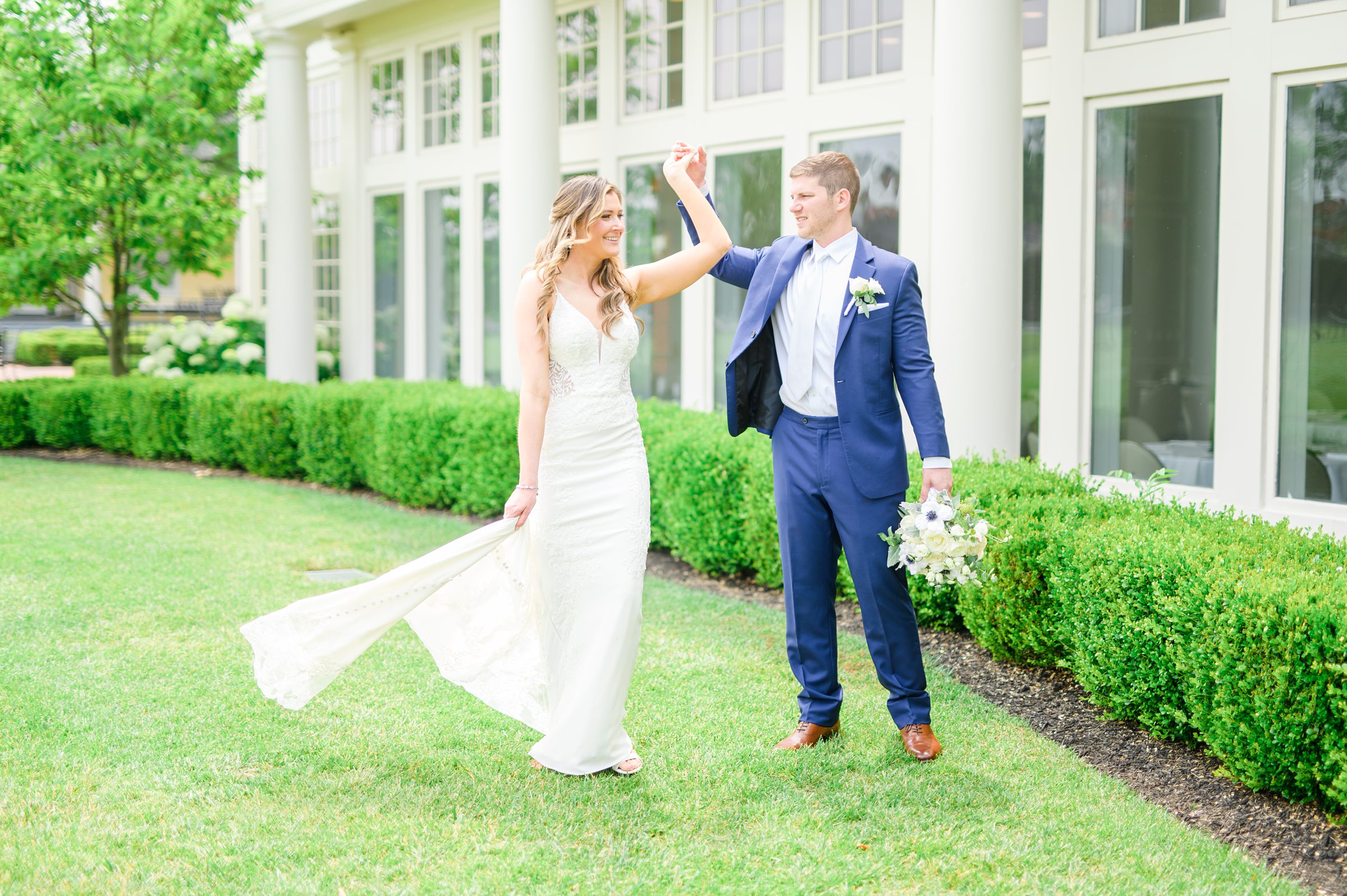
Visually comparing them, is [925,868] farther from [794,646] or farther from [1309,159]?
[1309,159]

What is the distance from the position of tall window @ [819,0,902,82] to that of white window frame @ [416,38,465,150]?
4909 mm

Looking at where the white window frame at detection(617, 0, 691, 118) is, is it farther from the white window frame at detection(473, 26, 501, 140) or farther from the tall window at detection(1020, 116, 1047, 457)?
the tall window at detection(1020, 116, 1047, 457)

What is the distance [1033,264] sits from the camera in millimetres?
7914

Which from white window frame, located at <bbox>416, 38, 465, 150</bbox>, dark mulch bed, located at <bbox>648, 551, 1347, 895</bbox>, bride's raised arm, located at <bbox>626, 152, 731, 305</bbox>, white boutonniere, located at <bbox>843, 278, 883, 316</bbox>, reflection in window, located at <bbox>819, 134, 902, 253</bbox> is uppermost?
white window frame, located at <bbox>416, 38, 465, 150</bbox>

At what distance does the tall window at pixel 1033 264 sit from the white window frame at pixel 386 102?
7930mm

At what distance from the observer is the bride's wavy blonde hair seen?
3979 mm

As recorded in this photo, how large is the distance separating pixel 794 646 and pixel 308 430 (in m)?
7.89

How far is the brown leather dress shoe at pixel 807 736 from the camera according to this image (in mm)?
4346

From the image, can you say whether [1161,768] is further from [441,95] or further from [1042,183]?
[441,95]

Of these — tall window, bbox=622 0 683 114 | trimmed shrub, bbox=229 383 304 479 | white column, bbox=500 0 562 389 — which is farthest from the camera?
trimmed shrub, bbox=229 383 304 479

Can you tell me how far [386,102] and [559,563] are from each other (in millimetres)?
11117

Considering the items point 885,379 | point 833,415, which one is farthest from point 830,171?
point 833,415

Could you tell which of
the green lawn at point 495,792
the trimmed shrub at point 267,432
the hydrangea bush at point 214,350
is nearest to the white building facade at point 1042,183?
the trimmed shrub at point 267,432

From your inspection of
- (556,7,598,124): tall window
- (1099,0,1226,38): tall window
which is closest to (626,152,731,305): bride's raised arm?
(1099,0,1226,38): tall window
